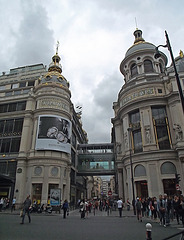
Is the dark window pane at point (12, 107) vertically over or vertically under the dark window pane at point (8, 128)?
over

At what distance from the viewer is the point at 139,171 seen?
29.8 m

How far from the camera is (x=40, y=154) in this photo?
3250cm

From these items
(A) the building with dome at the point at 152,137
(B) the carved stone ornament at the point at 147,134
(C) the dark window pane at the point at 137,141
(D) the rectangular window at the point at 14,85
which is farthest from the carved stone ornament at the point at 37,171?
(D) the rectangular window at the point at 14,85

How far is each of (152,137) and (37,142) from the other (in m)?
20.2

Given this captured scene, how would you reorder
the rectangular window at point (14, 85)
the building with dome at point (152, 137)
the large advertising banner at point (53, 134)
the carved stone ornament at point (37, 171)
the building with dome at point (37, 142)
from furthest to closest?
the rectangular window at point (14, 85) < the large advertising banner at point (53, 134) < the carved stone ornament at point (37, 171) < the building with dome at point (37, 142) < the building with dome at point (152, 137)

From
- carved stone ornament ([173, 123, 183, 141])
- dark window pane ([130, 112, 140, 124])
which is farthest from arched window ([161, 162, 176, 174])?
dark window pane ([130, 112, 140, 124])

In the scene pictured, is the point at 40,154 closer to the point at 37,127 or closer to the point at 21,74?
the point at 37,127

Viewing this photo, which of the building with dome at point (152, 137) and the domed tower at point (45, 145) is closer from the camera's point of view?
the building with dome at point (152, 137)

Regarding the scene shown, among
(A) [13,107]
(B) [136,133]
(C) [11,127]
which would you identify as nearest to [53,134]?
(C) [11,127]

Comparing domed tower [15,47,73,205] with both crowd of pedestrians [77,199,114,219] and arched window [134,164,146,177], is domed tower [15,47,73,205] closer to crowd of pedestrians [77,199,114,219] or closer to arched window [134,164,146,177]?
crowd of pedestrians [77,199,114,219]

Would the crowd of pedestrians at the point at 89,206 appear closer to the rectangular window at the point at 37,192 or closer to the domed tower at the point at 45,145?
the domed tower at the point at 45,145

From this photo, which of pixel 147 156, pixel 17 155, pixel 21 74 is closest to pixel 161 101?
pixel 147 156

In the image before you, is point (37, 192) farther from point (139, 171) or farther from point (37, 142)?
point (139, 171)

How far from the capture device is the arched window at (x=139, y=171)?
1152 inches
